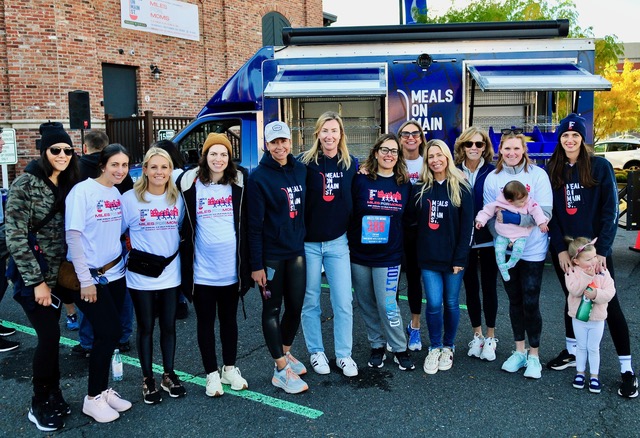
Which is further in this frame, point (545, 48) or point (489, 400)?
point (545, 48)

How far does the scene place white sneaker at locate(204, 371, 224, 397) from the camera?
399 cm

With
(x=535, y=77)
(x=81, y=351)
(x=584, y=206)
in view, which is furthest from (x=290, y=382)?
(x=535, y=77)

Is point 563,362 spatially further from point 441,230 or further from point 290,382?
point 290,382

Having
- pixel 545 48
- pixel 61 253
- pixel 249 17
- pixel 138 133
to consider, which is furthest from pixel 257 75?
pixel 249 17

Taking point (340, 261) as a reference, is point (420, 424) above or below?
below

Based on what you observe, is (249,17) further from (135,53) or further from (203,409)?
(203,409)

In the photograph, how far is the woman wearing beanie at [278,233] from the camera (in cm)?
391

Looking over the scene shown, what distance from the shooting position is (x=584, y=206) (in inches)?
161

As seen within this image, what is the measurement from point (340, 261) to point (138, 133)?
12.6 metres

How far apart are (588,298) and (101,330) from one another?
3157 mm

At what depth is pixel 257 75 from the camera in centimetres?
809

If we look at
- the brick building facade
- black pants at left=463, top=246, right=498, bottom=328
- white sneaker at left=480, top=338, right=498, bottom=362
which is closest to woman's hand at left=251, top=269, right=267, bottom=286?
black pants at left=463, top=246, right=498, bottom=328

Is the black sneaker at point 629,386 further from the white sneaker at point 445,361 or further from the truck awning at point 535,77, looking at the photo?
the truck awning at point 535,77

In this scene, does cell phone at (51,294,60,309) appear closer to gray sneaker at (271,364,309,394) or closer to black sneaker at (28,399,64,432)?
black sneaker at (28,399,64,432)
